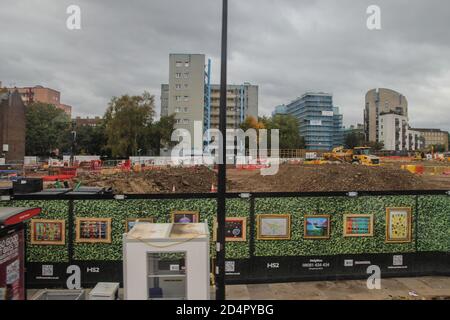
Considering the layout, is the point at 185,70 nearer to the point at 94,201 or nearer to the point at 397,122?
the point at 94,201

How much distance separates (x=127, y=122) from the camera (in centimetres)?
6156

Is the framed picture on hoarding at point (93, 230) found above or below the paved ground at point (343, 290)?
above

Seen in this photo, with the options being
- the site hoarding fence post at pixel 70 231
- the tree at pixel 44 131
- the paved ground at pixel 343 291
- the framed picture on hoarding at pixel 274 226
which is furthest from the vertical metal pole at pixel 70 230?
the tree at pixel 44 131

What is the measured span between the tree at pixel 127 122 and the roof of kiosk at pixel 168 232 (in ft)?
184

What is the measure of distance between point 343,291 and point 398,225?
9.53 feet

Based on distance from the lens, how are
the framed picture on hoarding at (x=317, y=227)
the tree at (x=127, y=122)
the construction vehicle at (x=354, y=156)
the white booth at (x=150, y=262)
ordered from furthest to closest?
the tree at (x=127, y=122)
the construction vehicle at (x=354, y=156)
the framed picture on hoarding at (x=317, y=227)
the white booth at (x=150, y=262)

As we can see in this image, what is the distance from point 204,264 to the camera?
653cm

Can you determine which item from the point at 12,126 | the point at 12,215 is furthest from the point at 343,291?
the point at 12,126

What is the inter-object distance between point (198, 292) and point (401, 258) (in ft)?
24.0

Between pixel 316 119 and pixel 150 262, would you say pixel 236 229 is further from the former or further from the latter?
pixel 316 119

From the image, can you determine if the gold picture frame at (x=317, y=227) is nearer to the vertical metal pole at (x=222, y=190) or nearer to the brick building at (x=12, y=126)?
the vertical metal pole at (x=222, y=190)

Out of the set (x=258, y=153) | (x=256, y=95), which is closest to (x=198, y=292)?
(x=258, y=153)

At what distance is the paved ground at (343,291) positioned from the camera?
9125 millimetres

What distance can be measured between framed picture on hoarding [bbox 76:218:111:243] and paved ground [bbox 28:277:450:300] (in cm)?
163
